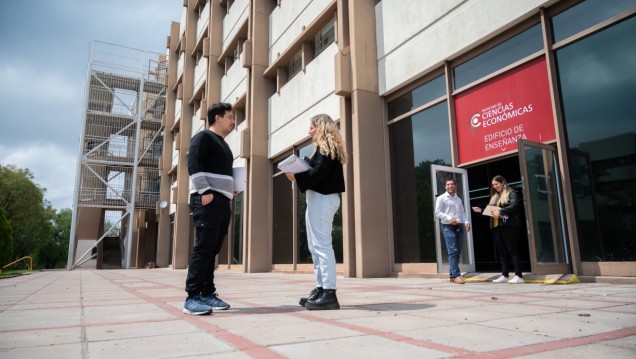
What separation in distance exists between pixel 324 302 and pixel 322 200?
0.89m

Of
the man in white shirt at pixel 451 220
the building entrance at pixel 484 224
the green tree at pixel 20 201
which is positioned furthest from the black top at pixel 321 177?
the green tree at pixel 20 201

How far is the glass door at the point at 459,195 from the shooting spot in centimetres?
787

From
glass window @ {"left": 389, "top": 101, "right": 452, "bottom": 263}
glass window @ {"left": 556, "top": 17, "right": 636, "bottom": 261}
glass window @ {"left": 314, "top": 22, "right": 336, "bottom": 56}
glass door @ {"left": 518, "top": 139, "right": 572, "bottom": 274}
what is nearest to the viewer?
glass window @ {"left": 556, "top": 17, "right": 636, "bottom": 261}

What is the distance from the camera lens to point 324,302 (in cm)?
375

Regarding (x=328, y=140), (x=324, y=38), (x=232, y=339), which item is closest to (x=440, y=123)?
(x=324, y=38)

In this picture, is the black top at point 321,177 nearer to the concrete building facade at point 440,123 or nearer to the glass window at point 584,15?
the concrete building facade at point 440,123

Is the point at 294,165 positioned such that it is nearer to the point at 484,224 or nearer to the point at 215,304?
the point at 215,304

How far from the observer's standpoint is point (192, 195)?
3.92m

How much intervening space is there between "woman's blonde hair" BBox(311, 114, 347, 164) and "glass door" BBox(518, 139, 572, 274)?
3491 mm

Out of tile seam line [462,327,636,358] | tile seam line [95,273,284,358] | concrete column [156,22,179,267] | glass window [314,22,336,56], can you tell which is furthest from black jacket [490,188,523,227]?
concrete column [156,22,179,267]

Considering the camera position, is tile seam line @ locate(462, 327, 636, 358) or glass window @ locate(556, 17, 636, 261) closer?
tile seam line @ locate(462, 327, 636, 358)

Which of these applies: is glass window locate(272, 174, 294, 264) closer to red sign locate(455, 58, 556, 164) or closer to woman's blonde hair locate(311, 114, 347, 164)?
red sign locate(455, 58, 556, 164)

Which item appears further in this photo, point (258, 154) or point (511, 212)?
point (258, 154)

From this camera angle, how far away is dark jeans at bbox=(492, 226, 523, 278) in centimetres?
646
